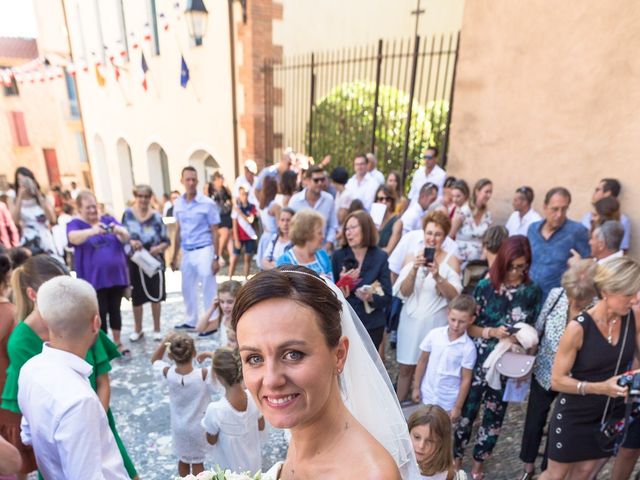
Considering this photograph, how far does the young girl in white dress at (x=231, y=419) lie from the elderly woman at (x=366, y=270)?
1227 mm

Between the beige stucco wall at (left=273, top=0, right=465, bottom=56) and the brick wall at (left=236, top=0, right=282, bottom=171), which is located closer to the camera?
the brick wall at (left=236, top=0, right=282, bottom=171)

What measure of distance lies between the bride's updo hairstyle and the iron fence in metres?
6.94

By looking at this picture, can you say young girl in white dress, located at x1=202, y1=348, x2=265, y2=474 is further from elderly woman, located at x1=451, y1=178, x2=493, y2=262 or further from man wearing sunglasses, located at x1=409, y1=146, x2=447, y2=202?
man wearing sunglasses, located at x1=409, y1=146, x2=447, y2=202

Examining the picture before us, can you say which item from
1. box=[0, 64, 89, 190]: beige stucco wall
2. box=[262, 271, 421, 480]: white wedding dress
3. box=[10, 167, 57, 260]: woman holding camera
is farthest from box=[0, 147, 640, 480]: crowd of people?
box=[0, 64, 89, 190]: beige stucco wall

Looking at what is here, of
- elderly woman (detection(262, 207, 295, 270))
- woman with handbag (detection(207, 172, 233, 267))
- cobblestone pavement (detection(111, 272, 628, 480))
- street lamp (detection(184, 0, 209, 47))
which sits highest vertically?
street lamp (detection(184, 0, 209, 47))

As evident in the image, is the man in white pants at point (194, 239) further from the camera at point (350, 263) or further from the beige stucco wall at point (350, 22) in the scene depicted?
the beige stucco wall at point (350, 22)

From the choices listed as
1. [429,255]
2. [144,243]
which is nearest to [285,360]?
[429,255]

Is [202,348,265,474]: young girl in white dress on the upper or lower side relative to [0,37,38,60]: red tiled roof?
lower

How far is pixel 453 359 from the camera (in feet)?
10.1

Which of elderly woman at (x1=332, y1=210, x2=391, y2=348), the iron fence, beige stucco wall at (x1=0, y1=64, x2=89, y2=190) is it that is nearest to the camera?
elderly woman at (x1=332, y1=210, x2=391, y2=348)

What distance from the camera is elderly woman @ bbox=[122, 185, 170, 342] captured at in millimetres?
4805

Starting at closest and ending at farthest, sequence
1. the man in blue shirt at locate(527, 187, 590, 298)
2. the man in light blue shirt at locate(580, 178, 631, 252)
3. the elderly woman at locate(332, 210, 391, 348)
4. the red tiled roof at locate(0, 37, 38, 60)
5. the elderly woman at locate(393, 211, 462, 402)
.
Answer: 1. the elderly woman at locate(332, 210, 391, 348)
2. the elderly woman at locate(393, 211, 462, 402)
3. the man in blue shirt at locate(527, 187, 590, 298)
4. the man in light blue shirt at locate(580, 178, 631, 252)
5. the red tiled roof at locate(0, 37, 38, 60)

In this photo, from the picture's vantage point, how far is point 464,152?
7.02 meters

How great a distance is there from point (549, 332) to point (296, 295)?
2.43 metres
